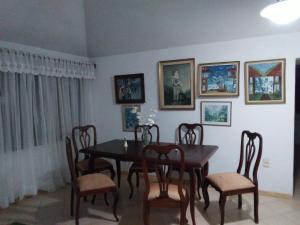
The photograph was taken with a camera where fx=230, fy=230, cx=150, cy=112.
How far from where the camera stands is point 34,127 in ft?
11.0

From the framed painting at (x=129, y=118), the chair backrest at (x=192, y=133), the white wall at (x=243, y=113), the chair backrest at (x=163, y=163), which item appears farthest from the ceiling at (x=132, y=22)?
the chair backrest at (x=163, y=163)

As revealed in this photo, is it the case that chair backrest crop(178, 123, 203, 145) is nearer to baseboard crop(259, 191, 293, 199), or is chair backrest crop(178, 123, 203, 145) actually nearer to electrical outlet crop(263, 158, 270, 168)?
electrical outlet crop(263, 158, 270, 168)

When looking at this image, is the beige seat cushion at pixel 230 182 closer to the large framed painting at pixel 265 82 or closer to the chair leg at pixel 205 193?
the chair leg at pixel 205 193

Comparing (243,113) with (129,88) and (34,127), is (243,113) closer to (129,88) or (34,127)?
(129,88)

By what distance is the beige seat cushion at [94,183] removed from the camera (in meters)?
2.47

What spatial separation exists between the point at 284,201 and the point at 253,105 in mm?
1266

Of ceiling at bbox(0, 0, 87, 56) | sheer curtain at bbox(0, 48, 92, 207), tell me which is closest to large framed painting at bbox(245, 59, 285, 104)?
ceiling at bbox(0, 0, 87, 56)

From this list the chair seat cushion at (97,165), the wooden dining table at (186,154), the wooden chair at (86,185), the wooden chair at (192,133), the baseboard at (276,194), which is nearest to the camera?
the wooden dining table at (186,154)

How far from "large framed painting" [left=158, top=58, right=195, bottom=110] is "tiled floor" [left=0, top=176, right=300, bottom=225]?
1401 millimetres

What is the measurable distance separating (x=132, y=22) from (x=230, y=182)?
242 centimetres

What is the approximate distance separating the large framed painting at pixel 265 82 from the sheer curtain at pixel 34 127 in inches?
108

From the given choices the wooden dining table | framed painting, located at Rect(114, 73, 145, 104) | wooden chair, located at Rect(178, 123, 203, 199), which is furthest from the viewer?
framed painting, located at Rect(114, 73, 145, 104)

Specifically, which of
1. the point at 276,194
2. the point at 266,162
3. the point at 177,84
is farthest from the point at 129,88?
the point at 276,194

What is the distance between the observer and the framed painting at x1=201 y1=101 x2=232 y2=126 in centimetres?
324
